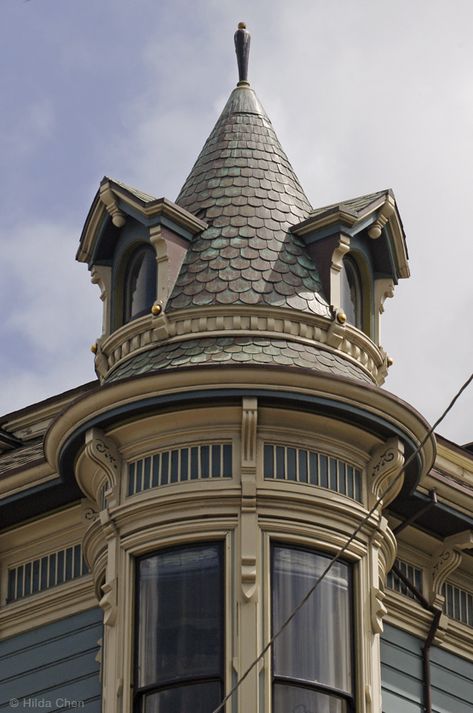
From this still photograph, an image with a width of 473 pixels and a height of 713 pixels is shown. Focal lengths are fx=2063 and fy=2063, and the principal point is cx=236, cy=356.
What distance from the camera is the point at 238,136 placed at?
26.0 m

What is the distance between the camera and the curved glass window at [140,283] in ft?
79.2

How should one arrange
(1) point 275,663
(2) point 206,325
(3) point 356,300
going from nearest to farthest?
1. (1) point 275,663
2. (2) point 206,325
3. (3) point 356,300

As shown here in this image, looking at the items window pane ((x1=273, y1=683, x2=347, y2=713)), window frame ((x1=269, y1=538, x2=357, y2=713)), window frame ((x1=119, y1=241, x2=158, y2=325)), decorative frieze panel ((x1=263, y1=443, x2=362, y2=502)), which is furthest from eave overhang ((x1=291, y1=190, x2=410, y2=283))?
window pane ((x1=273, y1=683, x2=347, y2=713))

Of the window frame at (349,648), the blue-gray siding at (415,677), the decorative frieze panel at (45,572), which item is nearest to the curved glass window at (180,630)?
the window frame at (349,648)

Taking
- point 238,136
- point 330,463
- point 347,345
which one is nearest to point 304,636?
point 330,463

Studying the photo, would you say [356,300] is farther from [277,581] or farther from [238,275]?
[277,581]

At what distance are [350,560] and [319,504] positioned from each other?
2.40 ft

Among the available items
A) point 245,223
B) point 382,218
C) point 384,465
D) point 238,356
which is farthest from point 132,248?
point 384,465

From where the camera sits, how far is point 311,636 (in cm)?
2142

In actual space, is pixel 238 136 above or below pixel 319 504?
above

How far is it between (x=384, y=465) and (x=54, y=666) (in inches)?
180

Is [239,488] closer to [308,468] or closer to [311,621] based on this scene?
[308,468]

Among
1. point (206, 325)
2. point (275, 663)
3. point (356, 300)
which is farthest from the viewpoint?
point (356, 300)

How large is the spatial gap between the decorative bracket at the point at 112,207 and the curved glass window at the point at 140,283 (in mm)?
406
